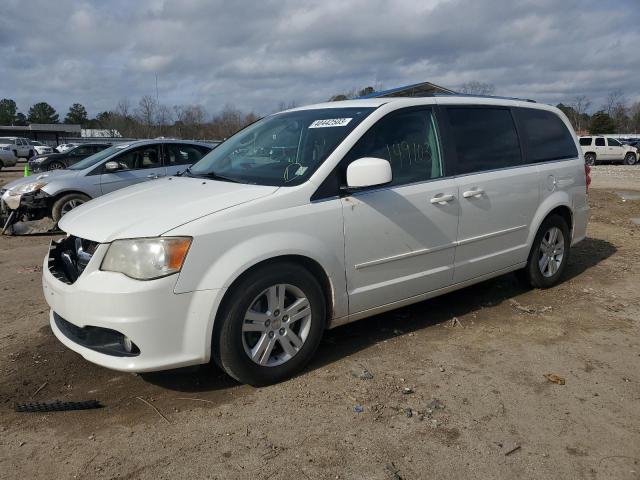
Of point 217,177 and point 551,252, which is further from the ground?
point 217,177

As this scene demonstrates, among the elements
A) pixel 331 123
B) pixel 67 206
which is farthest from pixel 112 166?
pixel 331 123

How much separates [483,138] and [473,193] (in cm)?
59

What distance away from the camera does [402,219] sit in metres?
3.96

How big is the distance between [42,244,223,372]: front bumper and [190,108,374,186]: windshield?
3.38 ft

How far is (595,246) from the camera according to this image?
25.4 feet

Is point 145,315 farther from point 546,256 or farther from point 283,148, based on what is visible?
point 546,256

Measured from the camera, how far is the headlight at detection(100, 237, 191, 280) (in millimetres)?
3045

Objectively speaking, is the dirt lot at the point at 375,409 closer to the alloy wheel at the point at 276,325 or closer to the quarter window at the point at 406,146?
the alloy wheel at the point at 276,325

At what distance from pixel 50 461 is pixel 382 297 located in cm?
232

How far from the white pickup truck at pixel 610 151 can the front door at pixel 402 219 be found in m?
32.3

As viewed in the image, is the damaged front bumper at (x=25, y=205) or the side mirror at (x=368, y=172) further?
the damaged front bumper at (x=25, y=205)

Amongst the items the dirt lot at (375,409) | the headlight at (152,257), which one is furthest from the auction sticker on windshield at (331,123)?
the dirt lot at (375,409)

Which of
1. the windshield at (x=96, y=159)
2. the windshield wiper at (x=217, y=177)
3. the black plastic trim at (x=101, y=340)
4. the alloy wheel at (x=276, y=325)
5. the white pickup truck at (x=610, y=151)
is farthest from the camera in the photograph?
the white pickup truck at (x=610, y=151)

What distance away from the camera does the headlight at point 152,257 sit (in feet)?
9.99
